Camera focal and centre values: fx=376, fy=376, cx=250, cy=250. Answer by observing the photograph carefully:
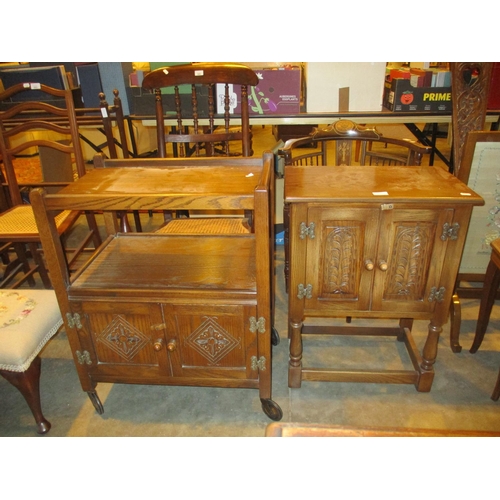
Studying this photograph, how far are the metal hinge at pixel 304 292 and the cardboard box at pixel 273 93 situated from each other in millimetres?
1359

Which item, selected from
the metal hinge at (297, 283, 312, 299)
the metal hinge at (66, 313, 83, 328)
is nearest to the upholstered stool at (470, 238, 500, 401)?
the metal hinge at (297, 283, 312, 299)

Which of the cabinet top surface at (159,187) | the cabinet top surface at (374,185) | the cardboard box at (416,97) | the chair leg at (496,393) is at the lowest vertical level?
the chair leg at (496,393)

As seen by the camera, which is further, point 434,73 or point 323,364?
point 434,73

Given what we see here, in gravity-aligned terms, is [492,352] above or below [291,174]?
below

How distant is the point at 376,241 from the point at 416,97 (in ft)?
4.89

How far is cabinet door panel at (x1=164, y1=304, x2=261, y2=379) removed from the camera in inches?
48.8

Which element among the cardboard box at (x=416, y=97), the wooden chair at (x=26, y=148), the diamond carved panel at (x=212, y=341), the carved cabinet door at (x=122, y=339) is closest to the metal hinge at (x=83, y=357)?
the carved cabinet door at (x=122, y=339)

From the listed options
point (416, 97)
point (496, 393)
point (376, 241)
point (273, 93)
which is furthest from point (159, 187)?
point (416, 97)

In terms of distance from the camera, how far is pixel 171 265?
1.38 meters

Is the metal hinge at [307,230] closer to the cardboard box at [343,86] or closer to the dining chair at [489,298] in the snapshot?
Result: the dining chair at [489,298]

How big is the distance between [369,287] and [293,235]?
0.33 meters

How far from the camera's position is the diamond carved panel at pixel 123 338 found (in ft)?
4.22
